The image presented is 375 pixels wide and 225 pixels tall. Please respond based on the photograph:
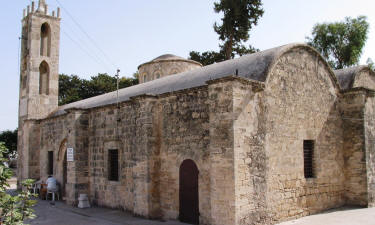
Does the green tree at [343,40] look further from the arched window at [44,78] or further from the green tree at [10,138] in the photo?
the green tree at [10,138]

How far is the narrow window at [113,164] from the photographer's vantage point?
35.1ft

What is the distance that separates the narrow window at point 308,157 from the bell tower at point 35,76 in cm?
1204

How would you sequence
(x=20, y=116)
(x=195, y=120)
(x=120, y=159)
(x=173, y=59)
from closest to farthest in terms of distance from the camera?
(x=195, y=120) < (x=120, y=159) < (x=20, y=116) < (x=173, y=59)

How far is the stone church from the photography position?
22.9 ft

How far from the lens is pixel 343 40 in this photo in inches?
1044

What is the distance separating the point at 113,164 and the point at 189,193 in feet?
12.4

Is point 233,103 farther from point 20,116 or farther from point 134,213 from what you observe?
point 20,116

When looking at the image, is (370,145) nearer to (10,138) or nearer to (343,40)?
(343,40)

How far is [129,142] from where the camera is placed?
32.3ft

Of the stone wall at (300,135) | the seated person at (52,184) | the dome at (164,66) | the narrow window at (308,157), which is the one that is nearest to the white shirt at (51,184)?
the seated person at (52,184)

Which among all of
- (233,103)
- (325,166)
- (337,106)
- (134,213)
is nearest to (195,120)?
(233,103)

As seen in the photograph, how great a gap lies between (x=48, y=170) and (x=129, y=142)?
6.69 meters

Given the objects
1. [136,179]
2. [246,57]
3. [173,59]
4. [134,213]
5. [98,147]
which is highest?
[173,59]

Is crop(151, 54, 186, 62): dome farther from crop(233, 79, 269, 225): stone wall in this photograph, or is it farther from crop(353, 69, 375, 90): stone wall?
crop(233, 79, 269, 225): stone wall
